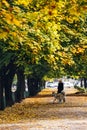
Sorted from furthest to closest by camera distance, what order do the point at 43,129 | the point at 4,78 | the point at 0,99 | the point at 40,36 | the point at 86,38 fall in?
the point at 4,78, the point at 0,99, the point at 86,38, the point at 40,36, the point at 43,129

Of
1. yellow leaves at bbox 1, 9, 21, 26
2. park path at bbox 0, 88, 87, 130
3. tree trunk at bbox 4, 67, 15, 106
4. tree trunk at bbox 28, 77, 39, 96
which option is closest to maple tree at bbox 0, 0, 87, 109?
yellow leaves at bbox 1, 9, 21, 26

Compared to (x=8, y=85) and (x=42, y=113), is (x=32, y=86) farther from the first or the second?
(x=42, y=113)

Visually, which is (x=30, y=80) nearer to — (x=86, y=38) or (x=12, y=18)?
(x=86, y=38)

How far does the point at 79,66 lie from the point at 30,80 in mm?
29840

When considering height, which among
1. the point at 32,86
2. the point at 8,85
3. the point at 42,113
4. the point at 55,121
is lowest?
the point at 32,86

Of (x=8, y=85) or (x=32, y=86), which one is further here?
(x=32, y=86)

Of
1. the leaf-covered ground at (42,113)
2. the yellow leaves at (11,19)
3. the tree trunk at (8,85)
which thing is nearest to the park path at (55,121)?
the leaf-covered ground at (42,113)

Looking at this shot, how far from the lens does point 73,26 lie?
26.8 metres

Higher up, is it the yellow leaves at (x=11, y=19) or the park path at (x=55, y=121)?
the yellow leaves at (x=11, y=19)

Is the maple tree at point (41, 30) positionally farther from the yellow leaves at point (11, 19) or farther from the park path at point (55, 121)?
the park path at point (55, 121)

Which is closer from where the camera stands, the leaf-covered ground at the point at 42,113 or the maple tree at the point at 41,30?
the maple tree at the point at 41,30

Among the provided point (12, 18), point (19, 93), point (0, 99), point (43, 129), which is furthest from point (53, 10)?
point (19, 93)

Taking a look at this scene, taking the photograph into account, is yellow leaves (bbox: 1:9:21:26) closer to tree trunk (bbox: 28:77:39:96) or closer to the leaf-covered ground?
the leaf-covered ground

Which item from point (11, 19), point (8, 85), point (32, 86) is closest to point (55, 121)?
point (11, 19)
